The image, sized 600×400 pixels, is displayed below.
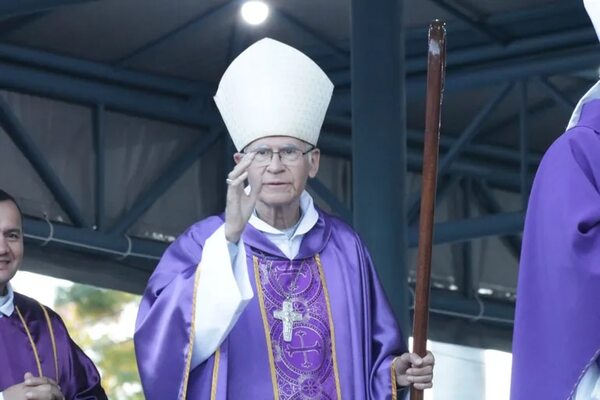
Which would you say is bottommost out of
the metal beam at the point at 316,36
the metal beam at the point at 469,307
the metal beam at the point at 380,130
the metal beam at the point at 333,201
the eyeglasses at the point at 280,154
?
the eyeglasses at the point at 280,154

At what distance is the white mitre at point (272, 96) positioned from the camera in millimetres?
5305

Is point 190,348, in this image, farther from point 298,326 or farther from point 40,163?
Answer: point 40,163

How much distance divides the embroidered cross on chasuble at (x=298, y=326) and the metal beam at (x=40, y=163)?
19.3 feet

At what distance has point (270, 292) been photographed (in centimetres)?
529

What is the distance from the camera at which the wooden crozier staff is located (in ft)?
14.9

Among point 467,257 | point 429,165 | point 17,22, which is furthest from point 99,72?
point 429,165

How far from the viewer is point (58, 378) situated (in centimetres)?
579

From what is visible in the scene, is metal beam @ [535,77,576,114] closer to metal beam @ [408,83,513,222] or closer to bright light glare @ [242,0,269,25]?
metal beam @ [408,83,513,222]

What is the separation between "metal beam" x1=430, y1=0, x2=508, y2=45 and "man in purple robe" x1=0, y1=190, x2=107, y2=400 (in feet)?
16.7

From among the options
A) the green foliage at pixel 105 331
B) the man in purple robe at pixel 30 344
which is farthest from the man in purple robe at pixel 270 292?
the green foliage at pixel 105 331

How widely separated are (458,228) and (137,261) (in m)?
2.13

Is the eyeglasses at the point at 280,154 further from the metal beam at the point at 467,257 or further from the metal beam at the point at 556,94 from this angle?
the metal beam at the point at 467,257

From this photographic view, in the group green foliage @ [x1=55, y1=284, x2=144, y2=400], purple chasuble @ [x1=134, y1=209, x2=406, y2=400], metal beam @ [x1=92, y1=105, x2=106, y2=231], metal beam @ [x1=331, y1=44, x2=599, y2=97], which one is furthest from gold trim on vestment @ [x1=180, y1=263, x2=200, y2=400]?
green foliage @ [x1=55, y1=284, x2=144, y2=400]

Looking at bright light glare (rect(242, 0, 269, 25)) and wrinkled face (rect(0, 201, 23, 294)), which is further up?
bright light glare (rect(242, 0, 269, 25))
